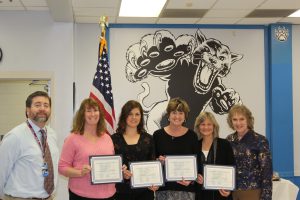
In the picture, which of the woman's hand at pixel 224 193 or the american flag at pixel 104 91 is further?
the american flag at pixel 104 91

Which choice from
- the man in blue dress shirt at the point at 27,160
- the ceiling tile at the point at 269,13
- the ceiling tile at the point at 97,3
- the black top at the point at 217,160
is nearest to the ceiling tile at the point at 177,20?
the ceiling tile at the point at 269,13

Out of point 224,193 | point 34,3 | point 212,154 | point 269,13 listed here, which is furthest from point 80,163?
point 269,13

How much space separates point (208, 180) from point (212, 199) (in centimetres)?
20

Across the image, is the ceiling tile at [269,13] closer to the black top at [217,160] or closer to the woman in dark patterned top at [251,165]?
the woman in dark patterned top at [251,165]

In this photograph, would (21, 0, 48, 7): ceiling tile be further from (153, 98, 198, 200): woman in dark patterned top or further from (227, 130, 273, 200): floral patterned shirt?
(227, 130, 273, 200): floral patterned shirt

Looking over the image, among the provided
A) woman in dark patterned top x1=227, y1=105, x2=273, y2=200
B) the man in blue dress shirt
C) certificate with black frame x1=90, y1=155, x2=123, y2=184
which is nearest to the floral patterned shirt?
woman in dark patterned top x1=227, y1=105, x2=273, y2=200

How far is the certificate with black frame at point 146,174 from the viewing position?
3.47 m

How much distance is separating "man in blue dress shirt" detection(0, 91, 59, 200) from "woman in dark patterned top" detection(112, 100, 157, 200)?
66 centimetres

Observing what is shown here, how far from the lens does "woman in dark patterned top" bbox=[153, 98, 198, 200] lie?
361cm

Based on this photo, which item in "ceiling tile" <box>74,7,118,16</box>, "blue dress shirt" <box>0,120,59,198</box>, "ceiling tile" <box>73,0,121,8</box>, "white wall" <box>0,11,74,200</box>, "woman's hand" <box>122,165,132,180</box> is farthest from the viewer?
"white wall" <box>0,11,74,200</box>

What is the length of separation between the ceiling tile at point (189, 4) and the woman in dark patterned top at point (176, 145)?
6.52 feet

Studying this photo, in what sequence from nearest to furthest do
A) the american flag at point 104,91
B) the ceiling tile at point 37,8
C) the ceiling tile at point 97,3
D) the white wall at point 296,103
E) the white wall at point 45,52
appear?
1. the american flag at point 104,91
2. the ceiling tile at point 97,3
3. the ceiling tile at point 37,8
4. the white wall at point 45,52
5. the white wall at point 296,103

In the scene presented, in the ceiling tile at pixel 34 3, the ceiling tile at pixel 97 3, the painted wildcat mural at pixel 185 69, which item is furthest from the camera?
the painted wildcat mural at pixel 185 69

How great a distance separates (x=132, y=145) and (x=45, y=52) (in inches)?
119
